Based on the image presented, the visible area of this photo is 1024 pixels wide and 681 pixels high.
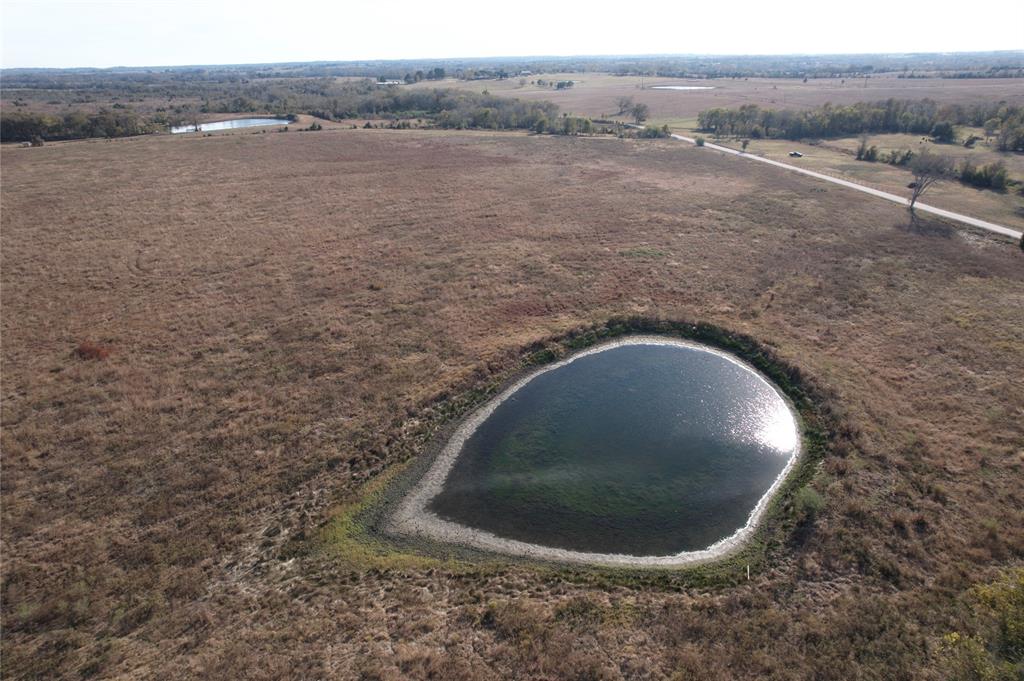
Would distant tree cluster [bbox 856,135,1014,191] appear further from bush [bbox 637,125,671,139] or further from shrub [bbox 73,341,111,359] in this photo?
shrub [bbox 73,341,111,359]

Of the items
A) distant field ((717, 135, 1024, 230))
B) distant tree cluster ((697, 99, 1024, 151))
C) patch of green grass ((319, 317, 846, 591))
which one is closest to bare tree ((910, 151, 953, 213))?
distant field ((717, 135, 1024, 230))

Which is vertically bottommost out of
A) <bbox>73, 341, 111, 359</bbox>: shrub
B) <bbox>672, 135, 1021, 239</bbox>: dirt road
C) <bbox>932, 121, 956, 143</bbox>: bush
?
<bbox>73, 341, 111, 359</bbox>: shrub

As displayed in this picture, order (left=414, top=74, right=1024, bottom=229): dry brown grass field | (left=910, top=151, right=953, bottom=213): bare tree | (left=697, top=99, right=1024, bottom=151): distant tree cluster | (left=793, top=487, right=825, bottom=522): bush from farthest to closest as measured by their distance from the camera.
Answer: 1. (left=697, top=99, right=1024, bottom=151): distant tree cluster
2. (left=414, top=74, right=1024, bottom=229): dry brown grass field
3. (left=910, top=151, right=953, bottom=213): bare tree
4. (left=793, top=487, right=825, bottom=522): bush

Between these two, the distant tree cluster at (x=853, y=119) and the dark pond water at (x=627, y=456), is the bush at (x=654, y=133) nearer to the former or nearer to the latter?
the distant tree cluster at (x=853, y=119)

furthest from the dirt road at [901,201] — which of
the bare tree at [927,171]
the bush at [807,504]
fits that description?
the bush at [807,504]

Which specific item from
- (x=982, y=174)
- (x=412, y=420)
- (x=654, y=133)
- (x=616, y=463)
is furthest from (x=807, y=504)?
(x=654, y=133)

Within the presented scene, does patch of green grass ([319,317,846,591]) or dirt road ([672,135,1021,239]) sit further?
dirt road ([672,135,1021,239])

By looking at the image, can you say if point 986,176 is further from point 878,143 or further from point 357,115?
point 357,115

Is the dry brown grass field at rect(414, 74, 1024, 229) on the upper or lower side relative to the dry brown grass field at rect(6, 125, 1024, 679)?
upper
